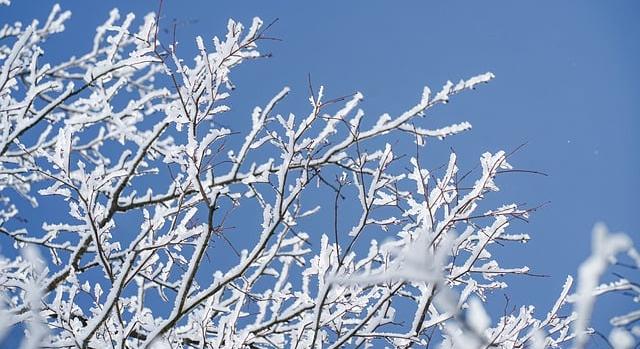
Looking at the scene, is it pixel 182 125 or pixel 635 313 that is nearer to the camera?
pixel 635 313

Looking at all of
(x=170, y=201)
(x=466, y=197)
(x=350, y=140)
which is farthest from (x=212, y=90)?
(x=466, y=197)

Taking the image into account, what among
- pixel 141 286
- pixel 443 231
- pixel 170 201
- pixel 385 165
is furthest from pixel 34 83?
pixel 443 231

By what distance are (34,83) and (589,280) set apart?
13.0ft

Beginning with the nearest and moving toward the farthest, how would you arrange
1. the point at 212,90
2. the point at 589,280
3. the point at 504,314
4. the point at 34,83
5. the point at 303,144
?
the point at 589,280
the point at 212,90
the point at 303,144
the point at 504,314
the point at 34,83

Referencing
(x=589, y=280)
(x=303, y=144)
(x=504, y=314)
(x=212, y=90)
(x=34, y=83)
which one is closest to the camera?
(x=589, y=280)

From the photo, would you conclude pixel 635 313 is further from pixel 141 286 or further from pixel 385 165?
pixel 141 286

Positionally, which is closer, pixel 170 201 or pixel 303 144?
pixel 303 144

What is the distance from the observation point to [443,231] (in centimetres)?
313

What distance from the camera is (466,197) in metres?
3.04

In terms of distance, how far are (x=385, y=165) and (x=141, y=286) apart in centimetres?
264

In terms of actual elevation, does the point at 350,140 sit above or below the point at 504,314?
above

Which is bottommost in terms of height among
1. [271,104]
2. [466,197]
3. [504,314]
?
[504,314]

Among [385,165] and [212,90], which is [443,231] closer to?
[385,165]

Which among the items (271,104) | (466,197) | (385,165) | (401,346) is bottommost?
(401,346)
